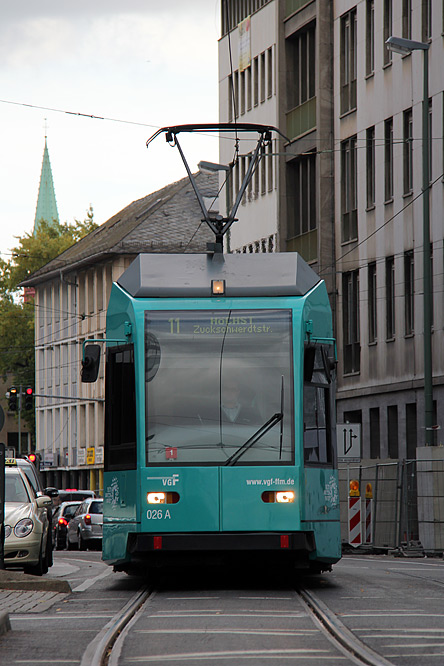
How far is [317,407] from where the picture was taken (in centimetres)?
1684

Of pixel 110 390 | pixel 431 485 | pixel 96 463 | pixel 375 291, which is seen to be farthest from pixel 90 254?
pixel 110 390

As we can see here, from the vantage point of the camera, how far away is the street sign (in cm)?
3231

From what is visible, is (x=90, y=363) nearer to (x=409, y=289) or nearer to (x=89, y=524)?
(x=89, y=524)

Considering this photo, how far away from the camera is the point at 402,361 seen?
42.7 metres

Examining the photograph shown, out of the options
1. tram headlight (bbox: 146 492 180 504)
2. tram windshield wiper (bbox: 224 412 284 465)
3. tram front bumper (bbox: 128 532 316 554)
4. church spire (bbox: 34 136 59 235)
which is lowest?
tram front bumper (bbox: 128 532 316 554)

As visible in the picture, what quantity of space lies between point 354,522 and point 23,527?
10313 millimetres

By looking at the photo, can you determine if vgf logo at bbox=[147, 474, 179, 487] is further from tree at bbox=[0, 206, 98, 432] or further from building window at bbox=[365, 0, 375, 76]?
tree at bbox=[0, 206, 98, 432]

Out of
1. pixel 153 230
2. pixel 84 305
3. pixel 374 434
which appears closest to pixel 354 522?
pixel 374 434

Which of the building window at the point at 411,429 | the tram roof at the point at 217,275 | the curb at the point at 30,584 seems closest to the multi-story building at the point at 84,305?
the building window at the point at 411,429

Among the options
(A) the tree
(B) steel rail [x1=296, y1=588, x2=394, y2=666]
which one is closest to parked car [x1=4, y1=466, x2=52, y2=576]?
(B) steel rail [x1=296, y1=588, x2=394, y2=666]

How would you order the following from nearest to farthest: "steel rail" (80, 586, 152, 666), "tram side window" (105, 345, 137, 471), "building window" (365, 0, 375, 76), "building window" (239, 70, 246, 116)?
1. "steel rail" (80, 586, 152, 666)
2. "tram side window" (105, 345, 137, 471)
3. "building window" (365, 0, 375, 76)
4. "building window" (239, 70, 246, 116)

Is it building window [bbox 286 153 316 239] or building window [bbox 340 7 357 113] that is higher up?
building window [bbox 340 7 357 113]

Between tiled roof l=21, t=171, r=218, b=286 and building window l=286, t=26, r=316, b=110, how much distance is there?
2341 cm

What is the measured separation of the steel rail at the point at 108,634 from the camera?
1075 cm
